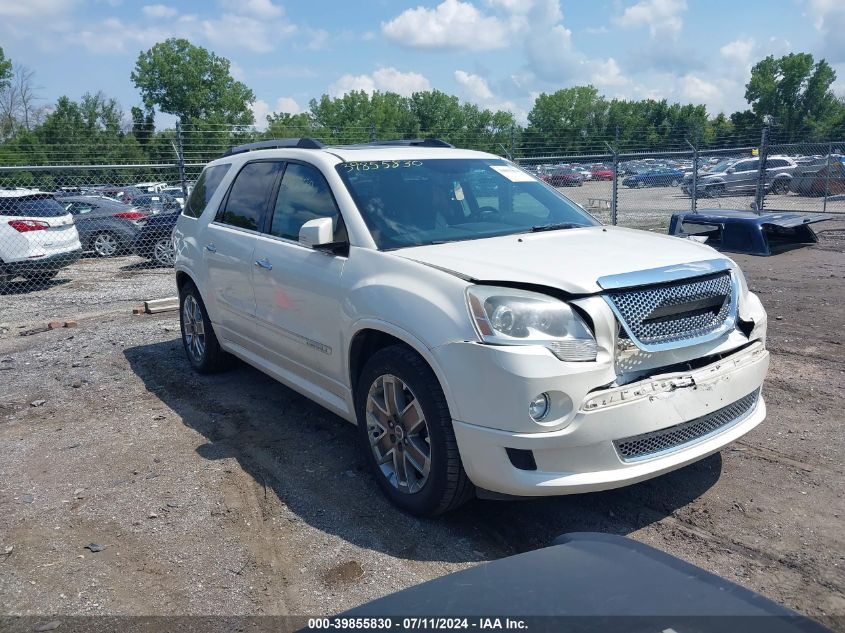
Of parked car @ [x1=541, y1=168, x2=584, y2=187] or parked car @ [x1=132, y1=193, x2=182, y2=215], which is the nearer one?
parked car @ [x1=132, y1=193, x2=182, y2=215]

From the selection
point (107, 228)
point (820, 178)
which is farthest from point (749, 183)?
point (107, 228)

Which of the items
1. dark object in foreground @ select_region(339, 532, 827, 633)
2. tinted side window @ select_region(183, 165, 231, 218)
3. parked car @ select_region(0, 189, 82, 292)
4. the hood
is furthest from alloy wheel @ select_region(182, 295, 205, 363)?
parked car @ select_region(0, 189, 82, 292)

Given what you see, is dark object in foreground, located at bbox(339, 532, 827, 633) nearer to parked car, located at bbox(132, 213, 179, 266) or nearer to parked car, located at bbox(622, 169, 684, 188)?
parked car, located at bbox(132, 213, 179, 266)

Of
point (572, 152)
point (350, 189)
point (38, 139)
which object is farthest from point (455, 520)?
point (38, 139)

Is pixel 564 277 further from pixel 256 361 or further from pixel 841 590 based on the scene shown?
pixel 256 361

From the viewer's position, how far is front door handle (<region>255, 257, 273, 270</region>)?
4.88m

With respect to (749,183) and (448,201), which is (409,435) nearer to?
(448,201)

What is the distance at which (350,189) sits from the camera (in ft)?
14.6

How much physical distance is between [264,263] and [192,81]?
3484 inches

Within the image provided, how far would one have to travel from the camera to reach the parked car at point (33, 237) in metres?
12.1

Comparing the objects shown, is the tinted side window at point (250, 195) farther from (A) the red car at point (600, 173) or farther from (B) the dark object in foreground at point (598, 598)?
(A) the red car at point (600, 173)

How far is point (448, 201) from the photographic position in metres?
4.64

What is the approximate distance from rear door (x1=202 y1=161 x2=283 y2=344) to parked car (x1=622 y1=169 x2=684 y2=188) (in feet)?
61.0

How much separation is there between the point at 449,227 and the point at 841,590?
2.67m
